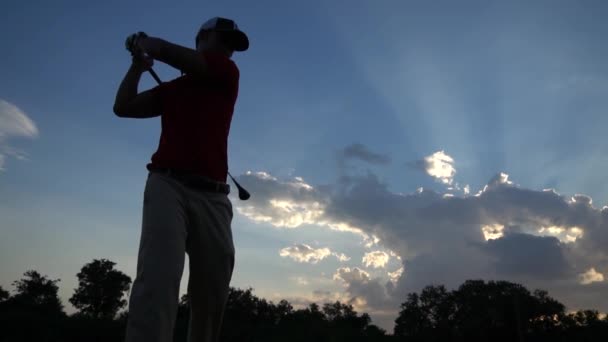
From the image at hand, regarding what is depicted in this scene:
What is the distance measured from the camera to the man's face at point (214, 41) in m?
3.64

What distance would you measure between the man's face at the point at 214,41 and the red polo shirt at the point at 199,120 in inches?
10.0

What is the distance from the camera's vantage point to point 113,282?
97.6 m

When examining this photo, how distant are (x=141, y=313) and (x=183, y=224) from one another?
614mm

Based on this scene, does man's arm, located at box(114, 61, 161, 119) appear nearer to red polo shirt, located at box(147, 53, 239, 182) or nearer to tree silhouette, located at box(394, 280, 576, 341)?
red polo shirt, located at box(147, 53, 239, 182)

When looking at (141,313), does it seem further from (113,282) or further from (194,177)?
(113,282)

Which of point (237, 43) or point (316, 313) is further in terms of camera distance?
point (316, 313)

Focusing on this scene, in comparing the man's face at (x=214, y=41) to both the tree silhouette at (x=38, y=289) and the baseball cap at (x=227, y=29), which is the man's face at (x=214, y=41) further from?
the tree silhouette at (x=38, y=289)

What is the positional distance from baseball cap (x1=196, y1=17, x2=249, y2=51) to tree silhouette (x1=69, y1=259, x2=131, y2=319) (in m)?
102

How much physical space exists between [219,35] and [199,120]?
32.1 inches

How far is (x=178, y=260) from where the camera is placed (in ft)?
9.49

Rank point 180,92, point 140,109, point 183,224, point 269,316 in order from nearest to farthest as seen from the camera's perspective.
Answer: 1. point 183,224
2. point 180,92
3. point 140,109
4. point 269,316

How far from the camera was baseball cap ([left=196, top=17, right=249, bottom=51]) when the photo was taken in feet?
11.9

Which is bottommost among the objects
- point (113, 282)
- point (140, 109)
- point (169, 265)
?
point (169, 265)

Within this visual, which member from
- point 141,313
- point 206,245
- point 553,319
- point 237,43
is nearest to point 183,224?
point 206,245
